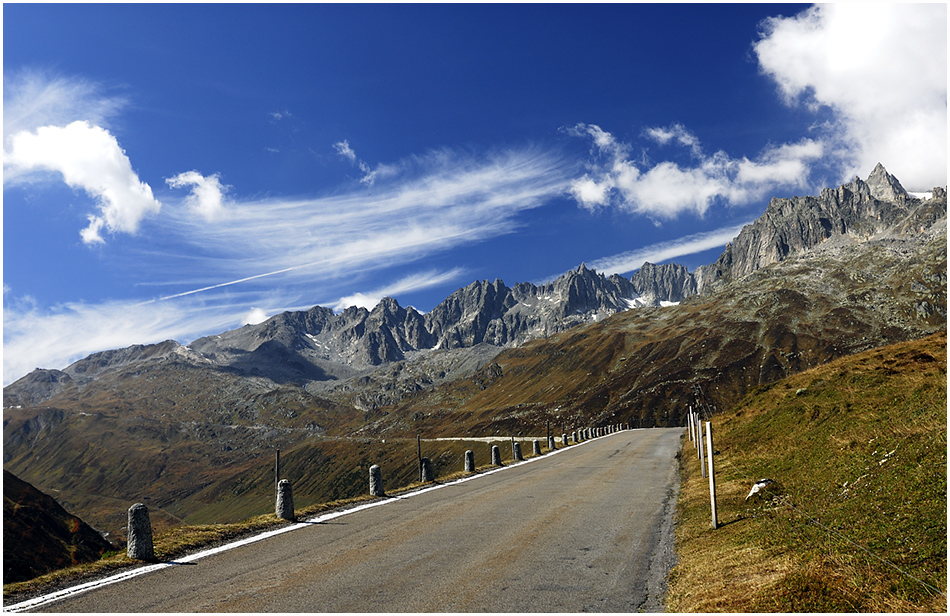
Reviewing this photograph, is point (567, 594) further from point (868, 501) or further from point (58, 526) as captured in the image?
point (58, 526)

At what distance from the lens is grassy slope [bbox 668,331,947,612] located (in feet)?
23.1

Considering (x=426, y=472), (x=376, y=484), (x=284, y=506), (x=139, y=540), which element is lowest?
(x=426, y=472)

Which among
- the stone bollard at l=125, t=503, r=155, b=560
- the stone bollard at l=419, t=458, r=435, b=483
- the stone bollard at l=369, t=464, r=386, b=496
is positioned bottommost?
the stone bollard at l=419, t=458, r=435, b=483

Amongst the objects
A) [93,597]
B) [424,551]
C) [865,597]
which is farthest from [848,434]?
[93,597]

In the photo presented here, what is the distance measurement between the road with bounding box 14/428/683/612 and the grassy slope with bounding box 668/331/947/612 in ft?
3.38

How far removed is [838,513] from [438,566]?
7.41 m

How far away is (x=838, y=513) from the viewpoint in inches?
405

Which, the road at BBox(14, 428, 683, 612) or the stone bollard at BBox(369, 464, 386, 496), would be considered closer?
the road at BBox(14, 428, 683, 612)

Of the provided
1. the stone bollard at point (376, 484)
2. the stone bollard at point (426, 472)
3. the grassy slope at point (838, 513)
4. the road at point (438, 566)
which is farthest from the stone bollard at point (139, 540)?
the stone bollard at point (426, 472)

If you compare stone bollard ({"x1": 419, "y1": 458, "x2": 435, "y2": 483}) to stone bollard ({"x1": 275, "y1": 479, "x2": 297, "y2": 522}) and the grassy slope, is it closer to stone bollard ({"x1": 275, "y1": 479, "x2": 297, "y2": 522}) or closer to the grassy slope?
stone bollard ({"x1": 275, "y1": 479, "x2": 297, "y2": 522})

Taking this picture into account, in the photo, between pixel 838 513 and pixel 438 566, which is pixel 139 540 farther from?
pixel 838 513

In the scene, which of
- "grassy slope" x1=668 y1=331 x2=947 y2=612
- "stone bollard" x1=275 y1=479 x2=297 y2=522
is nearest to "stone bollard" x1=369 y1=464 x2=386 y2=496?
"stone bollard" x1=275 y1=479 x2=297 y2=522

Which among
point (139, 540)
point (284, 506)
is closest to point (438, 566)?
point (139, 540)

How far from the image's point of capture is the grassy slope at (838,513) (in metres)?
7.05
